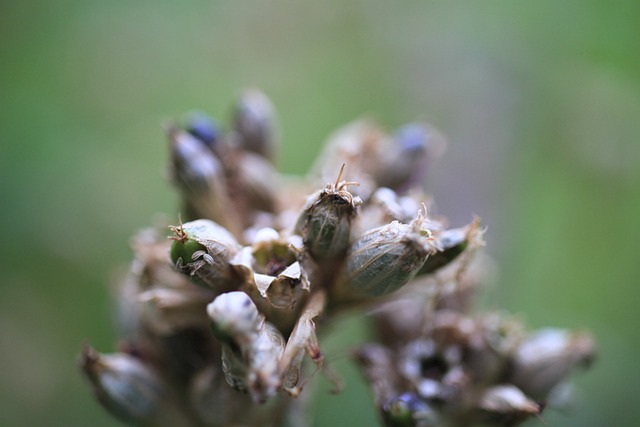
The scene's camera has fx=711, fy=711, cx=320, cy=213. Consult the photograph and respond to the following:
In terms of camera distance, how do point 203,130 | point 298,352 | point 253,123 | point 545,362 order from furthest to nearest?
point 253,123, point 203,130, point 545,362, point 298,352

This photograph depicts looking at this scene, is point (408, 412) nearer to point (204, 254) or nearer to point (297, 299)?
point (297, 299)

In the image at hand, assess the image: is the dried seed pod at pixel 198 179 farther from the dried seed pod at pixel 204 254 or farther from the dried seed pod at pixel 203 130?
the dried seed pod at pixel 204 254

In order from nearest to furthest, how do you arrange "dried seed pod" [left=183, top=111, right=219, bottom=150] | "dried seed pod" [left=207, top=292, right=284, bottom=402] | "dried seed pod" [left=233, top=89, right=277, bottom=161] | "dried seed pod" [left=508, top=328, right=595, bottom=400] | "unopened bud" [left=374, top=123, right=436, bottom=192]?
"dried seed pod" [left=207, top=292, right=284, bottom=402], "dried seed pod" [left=508, top=328, right=595, bottom=400], "dried seed pod" [left=183, top=111, right=219, bottom=150], "unopened bud" [left=374, top=123, right=436, bottom=192], "dried seed pod" [left=233, top=89, right=277, bottom=161]

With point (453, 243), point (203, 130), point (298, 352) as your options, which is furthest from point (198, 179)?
point (453, 243)

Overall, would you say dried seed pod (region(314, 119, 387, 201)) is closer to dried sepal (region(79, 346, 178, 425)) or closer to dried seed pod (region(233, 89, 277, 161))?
dried seed pod (region(233, 89, 277, 161))

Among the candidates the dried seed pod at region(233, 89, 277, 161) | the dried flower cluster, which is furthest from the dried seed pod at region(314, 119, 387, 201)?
the dried seed pod at region(233, 89, 277, 161)

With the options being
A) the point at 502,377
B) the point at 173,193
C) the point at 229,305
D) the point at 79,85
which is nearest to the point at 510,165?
the point at 502,377

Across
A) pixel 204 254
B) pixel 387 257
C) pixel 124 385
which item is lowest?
pixel 124 385

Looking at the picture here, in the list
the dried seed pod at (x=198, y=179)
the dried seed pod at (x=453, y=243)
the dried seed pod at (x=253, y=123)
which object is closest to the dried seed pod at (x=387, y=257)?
the dried seed pod at (x=453, y=243)
